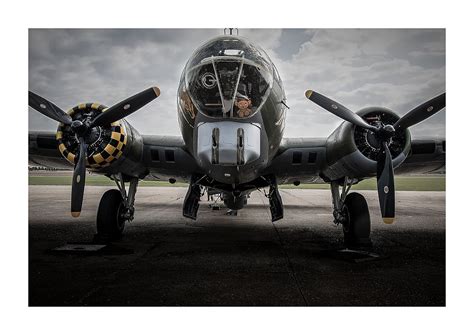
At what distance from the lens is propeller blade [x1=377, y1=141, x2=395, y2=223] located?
5.86m

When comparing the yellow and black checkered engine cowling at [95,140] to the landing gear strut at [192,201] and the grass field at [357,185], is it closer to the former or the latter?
the grass field at [357,185]

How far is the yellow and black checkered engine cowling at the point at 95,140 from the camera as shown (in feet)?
21.0

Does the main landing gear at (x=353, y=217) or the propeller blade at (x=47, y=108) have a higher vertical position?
the propeller blade at (x=47, y=108)

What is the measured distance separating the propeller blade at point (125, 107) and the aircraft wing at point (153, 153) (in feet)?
3.79

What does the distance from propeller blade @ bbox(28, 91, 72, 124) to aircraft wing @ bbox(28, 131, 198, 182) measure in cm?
135

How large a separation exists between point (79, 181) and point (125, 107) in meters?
1.57

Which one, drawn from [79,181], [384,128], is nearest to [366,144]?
[384,128]

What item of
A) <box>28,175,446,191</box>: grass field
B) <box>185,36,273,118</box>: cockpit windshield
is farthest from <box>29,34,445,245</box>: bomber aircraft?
<box>28,175,446,191</box>: grass field

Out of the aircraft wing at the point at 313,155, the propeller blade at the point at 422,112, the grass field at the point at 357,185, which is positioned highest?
the propeller blade at the point at 422,112

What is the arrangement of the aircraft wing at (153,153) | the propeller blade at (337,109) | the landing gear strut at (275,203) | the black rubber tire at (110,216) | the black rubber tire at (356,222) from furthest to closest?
the black rubber tire at (110,216) → the aircraft wing at (153,153) → the black rubber tire at (356,222) → the landing gear strut at (275,203) → the propeller blade at (337,109)

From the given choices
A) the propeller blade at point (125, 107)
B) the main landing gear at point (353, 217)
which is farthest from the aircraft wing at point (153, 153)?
the main landing gear at point (353, 217)
